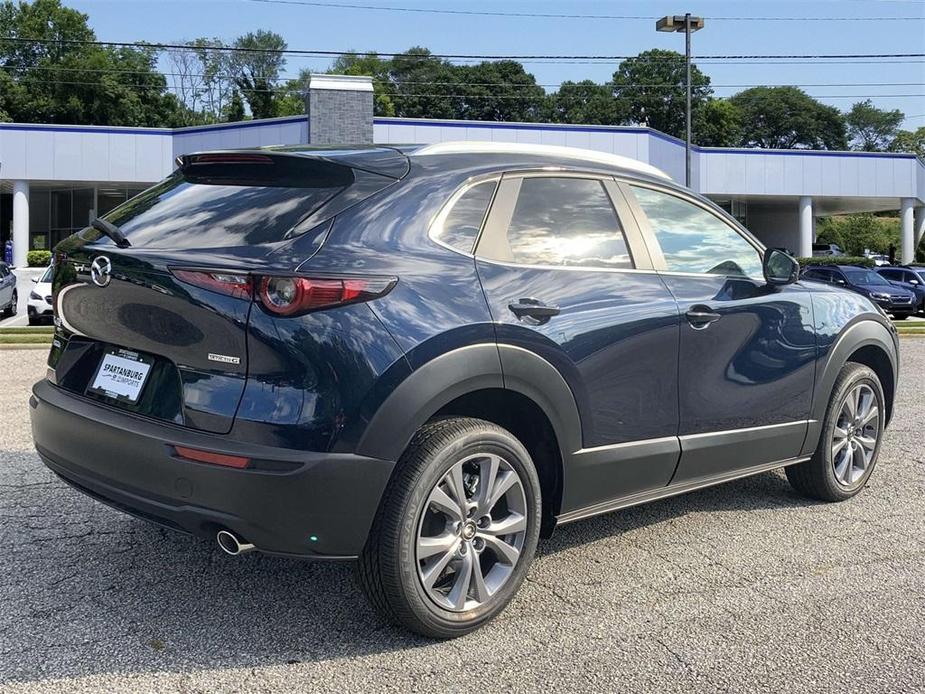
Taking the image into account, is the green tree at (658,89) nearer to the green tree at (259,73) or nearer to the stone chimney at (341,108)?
the green tree at (259,73)

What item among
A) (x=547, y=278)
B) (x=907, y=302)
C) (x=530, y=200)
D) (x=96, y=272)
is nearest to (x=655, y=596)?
(x=547, y=278)

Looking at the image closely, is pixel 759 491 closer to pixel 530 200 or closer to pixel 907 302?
pixel 530 200

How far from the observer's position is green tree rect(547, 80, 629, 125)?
94.3 metres

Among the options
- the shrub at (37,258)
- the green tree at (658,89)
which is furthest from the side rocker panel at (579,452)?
the green tree at (658,89)

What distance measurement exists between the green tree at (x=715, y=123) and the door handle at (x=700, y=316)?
96374 mm

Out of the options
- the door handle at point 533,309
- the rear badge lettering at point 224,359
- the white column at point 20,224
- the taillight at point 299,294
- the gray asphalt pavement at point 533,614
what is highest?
the white column at point 20,224

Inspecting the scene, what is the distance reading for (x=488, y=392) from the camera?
3.28m

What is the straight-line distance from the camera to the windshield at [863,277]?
25.1 m

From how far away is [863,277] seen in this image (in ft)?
83.5

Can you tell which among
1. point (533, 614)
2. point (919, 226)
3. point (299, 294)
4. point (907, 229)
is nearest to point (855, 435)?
point (533, 614)

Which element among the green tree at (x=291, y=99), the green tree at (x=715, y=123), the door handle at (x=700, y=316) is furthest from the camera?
the green tree at (x=715, y=123)

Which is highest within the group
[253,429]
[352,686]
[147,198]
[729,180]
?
[729,180]

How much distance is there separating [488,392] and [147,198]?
1.63 metres

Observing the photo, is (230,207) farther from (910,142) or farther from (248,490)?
(910,142)
